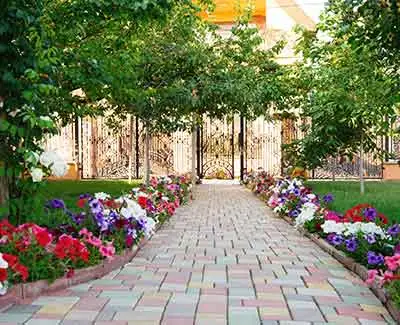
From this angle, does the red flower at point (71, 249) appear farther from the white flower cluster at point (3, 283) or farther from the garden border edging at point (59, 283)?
the white flower cluster at point (3, 283)

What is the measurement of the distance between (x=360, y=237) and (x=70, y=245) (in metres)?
2.65

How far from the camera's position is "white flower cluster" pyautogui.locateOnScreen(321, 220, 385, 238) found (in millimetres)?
5706

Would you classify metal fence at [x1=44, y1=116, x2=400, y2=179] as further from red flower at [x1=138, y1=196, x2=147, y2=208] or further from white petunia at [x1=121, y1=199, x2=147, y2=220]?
white petunia at [x1=121, y1=199, x2=147, y2=220]

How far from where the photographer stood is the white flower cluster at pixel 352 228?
5706mm

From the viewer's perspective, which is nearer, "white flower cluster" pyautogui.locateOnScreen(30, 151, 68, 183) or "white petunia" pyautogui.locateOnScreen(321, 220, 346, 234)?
"white flower cluster" pyautogui.locateOnScreen(30, 151, 68, 183)

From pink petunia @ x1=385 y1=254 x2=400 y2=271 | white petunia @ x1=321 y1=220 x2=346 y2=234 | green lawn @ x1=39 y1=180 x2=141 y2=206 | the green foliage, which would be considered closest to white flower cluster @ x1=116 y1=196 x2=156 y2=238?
white petunia @ x1=321 y1=220 x2=346 y2=234

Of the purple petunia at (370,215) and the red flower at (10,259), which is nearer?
the red flower at (10,259)

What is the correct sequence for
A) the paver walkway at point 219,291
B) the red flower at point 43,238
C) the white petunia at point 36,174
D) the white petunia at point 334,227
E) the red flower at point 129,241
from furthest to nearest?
the white petunia at point 334,227
the red flower at point 129,241
the white petunia at point 36,174
the red flower at point 43,238
the paver walkway at point 219,291

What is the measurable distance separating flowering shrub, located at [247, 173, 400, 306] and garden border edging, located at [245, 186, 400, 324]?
0.17ft

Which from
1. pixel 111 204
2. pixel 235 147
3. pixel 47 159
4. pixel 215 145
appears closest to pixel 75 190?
pixel 215 145

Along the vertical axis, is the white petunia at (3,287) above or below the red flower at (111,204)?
below

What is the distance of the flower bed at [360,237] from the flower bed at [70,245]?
2005 mm

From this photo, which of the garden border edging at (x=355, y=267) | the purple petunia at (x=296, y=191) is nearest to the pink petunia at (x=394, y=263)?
the garden border edging at (x=355, y=267)

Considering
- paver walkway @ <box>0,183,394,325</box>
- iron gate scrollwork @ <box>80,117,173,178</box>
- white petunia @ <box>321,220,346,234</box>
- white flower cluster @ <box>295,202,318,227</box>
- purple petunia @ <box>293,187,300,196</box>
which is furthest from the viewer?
iron gate scrollwork @ <box>80,117,173,178</box>
